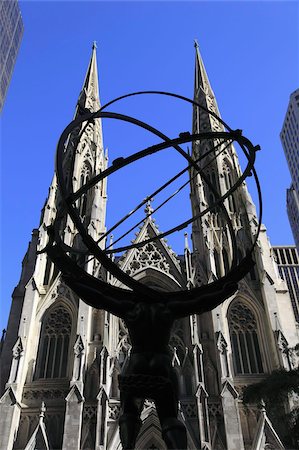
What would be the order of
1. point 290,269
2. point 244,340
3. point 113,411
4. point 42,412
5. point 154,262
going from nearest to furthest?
point 42,412 < point 113,411 < point 244,340 < point 154,262 < point 290,269

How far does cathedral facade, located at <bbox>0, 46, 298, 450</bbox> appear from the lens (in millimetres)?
21172

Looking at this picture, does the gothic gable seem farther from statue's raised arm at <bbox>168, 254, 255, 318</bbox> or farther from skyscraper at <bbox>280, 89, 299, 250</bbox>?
skyscraper at <bbox>280, 89, 299, 250</bbox>

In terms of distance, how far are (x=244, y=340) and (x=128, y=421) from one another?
20364 millimetres

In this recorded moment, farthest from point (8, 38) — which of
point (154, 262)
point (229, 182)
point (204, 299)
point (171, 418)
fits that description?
point (171, 418)

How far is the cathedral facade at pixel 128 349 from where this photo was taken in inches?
834

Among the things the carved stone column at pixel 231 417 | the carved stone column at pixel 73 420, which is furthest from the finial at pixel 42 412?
the carved stone column at pixel 231 417

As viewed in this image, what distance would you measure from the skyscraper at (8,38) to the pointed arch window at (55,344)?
21.8m

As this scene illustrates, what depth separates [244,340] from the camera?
82.3 ft

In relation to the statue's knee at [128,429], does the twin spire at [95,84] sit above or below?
above

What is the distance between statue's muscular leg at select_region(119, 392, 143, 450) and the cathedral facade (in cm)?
1585

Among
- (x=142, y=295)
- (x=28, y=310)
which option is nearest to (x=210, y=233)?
(x=28, y=310)

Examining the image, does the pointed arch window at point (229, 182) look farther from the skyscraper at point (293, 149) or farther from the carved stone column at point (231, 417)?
the skyscraper at point (293, 149)

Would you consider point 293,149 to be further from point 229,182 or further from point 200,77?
point 229,182

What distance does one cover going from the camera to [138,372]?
231 inches
